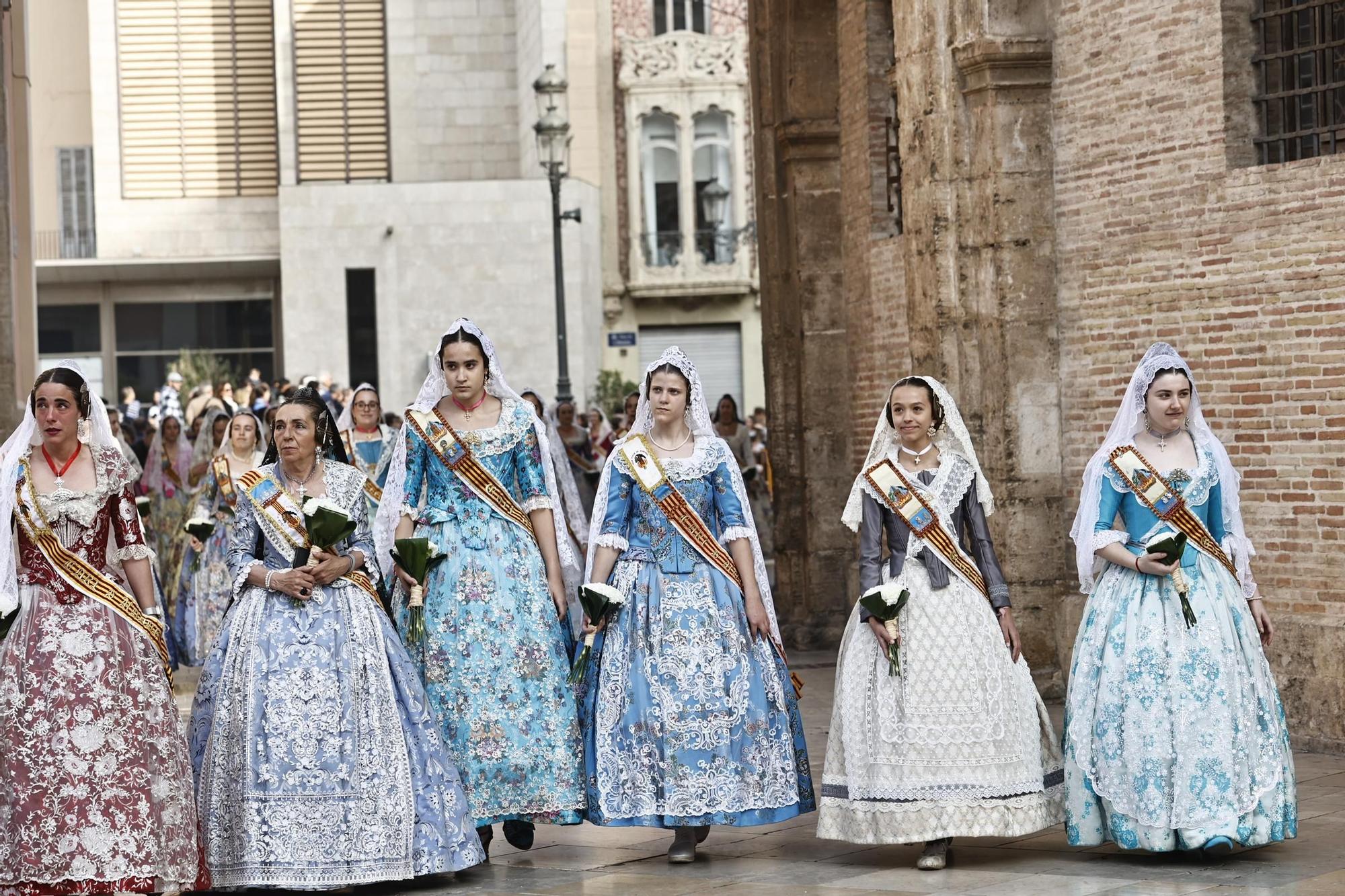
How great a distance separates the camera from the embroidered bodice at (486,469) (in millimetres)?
8484

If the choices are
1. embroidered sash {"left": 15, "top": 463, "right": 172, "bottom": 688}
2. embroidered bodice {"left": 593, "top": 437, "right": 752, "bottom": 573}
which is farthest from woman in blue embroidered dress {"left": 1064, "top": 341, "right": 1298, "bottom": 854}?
embroidered sash {"left": 15, "top": 463, "right": 172, "bottom": 688}

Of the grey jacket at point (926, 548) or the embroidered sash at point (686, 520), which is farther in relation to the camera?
the embroidered sash at point (686, 520)

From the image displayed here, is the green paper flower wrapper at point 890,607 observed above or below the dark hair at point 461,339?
below

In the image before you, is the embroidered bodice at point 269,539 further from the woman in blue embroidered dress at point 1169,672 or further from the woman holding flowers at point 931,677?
the woman in blue embroidered dress at point 1169,672

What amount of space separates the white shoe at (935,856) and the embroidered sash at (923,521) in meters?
0.97

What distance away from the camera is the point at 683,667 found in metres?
8.36

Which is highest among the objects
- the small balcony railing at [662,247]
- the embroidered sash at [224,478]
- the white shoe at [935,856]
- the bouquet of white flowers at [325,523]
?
the small balcony railing at [662,247]

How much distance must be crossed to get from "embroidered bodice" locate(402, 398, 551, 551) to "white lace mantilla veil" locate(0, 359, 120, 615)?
1257 mm

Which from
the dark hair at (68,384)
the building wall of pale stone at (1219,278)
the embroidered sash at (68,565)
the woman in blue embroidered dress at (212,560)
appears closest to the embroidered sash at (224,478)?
the woman in blue embroidered dress at (212,560)

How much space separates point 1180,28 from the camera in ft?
37.5

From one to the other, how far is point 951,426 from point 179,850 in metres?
3.31

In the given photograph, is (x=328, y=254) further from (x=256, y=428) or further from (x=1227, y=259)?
(x=1227, y=259)

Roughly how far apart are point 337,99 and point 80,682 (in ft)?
107

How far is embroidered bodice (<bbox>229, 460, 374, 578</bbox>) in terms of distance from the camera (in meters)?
7.92
